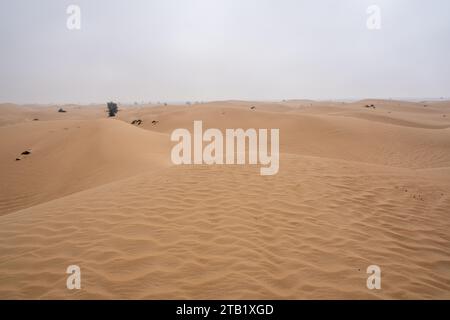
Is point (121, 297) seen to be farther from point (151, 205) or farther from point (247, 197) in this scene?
point (247, 197)

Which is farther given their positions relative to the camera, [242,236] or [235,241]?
[242,236]

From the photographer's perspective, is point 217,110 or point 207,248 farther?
point 217,110

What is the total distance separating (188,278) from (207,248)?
64cm

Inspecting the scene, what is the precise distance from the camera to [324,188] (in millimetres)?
6000

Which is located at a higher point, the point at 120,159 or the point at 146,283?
the point at 120,159

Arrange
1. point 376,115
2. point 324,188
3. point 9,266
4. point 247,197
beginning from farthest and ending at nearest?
point 376,115
point 324,188
point 247,197
point 9,266
